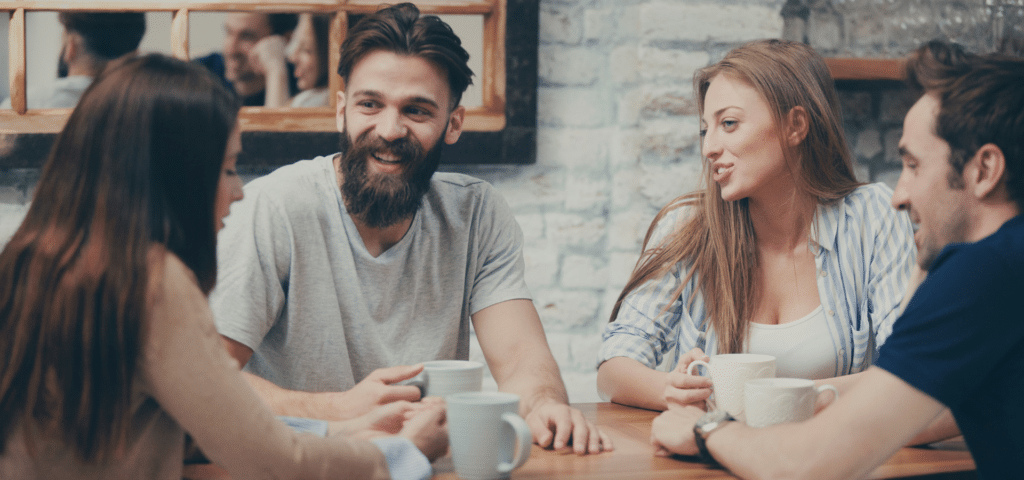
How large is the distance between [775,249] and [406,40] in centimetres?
93

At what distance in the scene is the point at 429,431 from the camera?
43.7 inches

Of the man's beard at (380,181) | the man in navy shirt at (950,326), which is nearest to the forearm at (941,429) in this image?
the man in navy shirt at (950,326)

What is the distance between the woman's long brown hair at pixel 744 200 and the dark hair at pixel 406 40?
1.91 feet

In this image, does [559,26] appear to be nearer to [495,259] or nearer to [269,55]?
[269,55]

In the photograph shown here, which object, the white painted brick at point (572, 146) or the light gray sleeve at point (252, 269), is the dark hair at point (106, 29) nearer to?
the light gray sleeve at point (252, 269)

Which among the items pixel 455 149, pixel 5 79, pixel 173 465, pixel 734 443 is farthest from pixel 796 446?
pixel 5 79

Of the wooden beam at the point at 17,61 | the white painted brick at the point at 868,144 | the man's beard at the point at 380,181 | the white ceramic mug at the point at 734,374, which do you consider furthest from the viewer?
the white painted brick at the point at 868,144

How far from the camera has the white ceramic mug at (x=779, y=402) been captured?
1.17m

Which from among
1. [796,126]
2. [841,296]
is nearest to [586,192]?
[796,126]

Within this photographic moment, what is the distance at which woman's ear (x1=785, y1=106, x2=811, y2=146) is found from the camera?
5.83 feet

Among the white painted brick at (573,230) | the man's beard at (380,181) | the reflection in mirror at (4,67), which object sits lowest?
the white painted brick at (573,230)

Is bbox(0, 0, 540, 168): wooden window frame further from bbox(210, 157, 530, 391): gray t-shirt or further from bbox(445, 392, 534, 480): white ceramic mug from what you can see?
bbox(445, 392, 534, 480): white ceramic mug

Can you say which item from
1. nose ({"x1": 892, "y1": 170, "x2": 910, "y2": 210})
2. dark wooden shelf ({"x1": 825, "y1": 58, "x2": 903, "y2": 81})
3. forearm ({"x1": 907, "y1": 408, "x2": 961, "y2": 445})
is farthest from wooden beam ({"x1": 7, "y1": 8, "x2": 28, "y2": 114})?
dark wooden shelf ({"x1": 825, "y1": 58, "x2": 903, "y2": 81})

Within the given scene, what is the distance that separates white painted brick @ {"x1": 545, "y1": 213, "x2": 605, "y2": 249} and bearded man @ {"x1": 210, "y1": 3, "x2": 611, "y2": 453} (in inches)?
33.7
